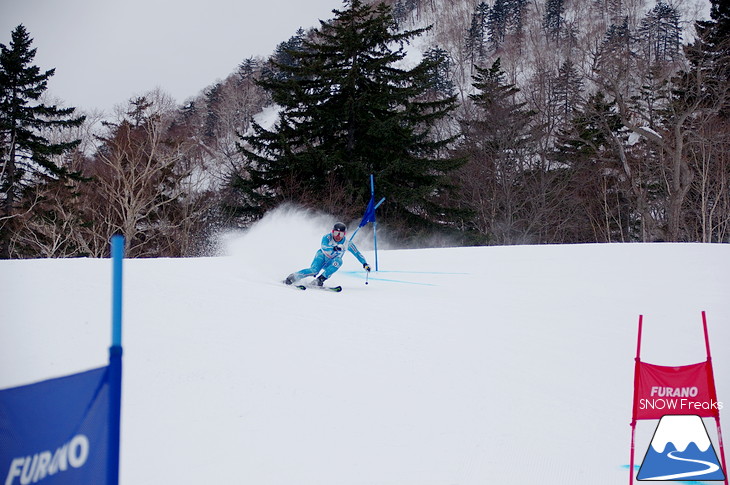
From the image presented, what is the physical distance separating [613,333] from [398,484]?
4449mm

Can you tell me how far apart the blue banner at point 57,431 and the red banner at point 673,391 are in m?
2.99

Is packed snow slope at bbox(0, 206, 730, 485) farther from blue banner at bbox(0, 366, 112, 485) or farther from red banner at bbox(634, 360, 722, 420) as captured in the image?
blue banner at bbox(0, 366, 112, 485)

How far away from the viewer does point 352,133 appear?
2642 cm

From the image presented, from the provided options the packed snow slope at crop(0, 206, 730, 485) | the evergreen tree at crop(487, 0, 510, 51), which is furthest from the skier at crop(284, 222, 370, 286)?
the evergreen tree at crop(487, 0, 510, 51)

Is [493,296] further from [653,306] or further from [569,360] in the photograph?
[569,360]

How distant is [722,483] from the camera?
10.2ft

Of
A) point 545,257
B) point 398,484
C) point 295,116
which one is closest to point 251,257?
point 545,257

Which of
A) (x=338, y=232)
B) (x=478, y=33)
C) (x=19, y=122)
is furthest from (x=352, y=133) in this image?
(x=478, y=33)

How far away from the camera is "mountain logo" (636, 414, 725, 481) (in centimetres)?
293

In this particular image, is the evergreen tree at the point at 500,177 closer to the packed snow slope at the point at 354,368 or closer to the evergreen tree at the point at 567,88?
the evergreen tree at the point at 567,88

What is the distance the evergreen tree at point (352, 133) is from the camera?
80.6ft

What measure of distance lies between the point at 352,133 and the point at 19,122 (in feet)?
49.2

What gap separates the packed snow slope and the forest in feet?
54.0

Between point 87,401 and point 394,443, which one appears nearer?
point 87,401
